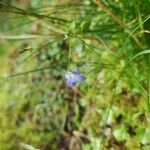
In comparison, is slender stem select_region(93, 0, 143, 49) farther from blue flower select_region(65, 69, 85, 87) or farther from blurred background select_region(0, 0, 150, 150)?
blue flower select_region(65, 69, 85, 87)

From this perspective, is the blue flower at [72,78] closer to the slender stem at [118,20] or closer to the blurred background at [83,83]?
the blurred background at [83,83]

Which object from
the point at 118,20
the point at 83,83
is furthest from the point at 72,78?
the point at 83,83

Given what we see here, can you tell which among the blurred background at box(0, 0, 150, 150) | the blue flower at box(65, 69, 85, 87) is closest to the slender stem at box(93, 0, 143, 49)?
the blurred background at box(0, 0, 150, 150)

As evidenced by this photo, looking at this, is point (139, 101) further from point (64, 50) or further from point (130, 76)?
point (64, 50)

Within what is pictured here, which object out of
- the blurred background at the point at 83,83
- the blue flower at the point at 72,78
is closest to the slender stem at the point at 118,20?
the blurred background at the point at 83,83

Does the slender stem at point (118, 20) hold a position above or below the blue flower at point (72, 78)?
above

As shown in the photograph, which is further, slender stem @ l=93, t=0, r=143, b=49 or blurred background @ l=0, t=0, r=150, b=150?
blurred background @ l=0, t=0, r=150, b=150

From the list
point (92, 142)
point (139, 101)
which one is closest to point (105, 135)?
point (92, 142)

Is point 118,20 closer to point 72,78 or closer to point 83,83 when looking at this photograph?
point 72,78

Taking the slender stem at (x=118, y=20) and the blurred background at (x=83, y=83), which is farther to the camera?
the blurred background at (x=83, y=83)
